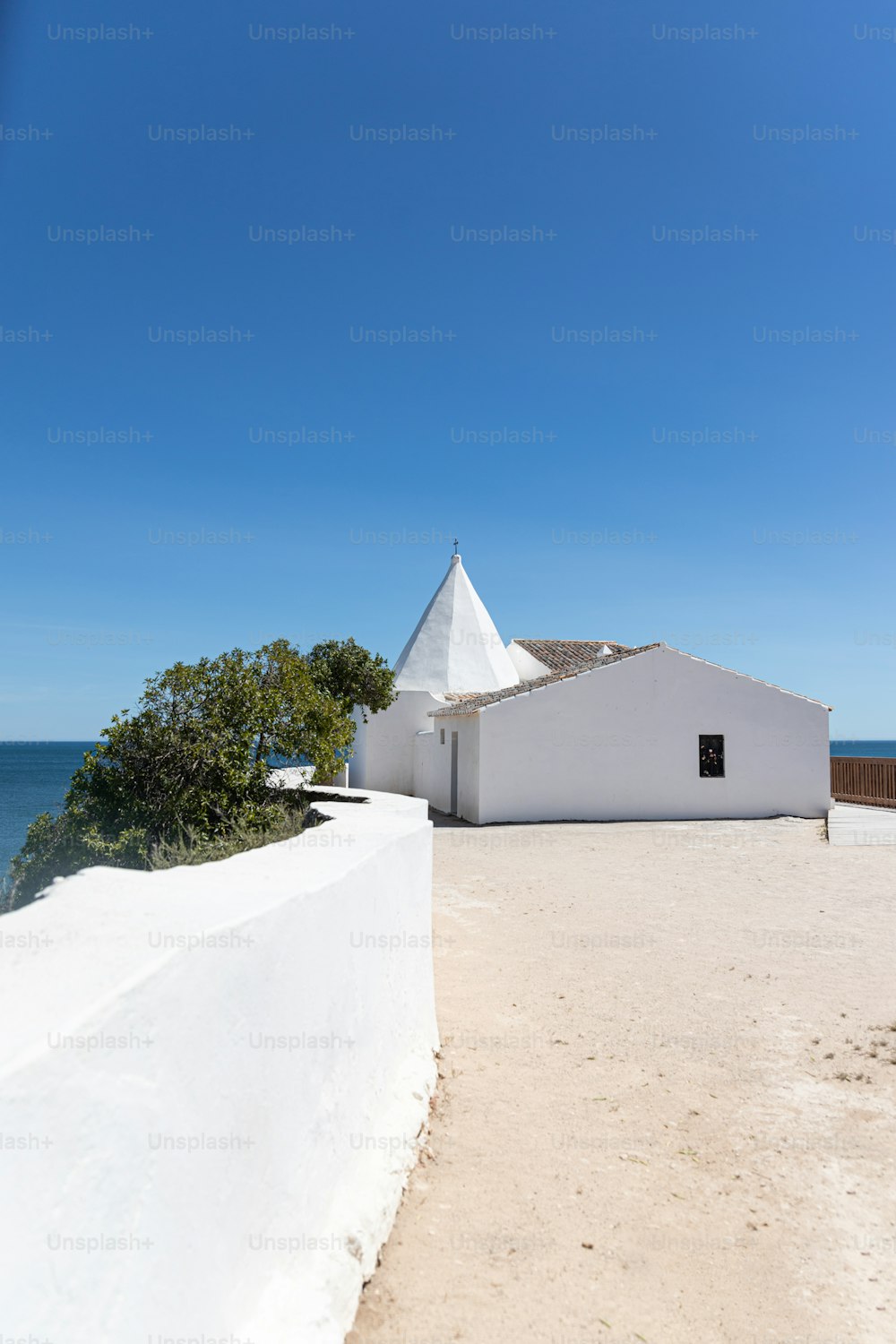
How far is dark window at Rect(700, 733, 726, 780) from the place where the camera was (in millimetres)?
20641

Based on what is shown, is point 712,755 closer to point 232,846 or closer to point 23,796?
point 232,846

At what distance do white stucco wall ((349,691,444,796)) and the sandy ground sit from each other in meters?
16.3

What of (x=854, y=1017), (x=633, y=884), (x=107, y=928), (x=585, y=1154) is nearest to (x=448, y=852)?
(x=633, y=884)

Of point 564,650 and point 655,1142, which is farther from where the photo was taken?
point 564,650

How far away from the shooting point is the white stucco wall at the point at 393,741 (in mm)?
25656

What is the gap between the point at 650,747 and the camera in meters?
20.2

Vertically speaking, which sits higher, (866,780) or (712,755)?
(712,755)

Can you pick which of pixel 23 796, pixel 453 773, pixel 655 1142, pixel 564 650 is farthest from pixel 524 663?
pixel 23 796

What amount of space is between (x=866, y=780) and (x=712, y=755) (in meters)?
6.30

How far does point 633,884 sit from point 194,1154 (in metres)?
10.3

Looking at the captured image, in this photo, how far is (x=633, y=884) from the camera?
11.9 meters

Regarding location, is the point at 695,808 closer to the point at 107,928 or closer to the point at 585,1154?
the point at 585,1154

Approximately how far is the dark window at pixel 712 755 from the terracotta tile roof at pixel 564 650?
6446mm

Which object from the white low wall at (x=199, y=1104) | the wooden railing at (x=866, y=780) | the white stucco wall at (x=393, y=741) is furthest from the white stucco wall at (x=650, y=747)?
the white low wall at (x=199, y=1104)
